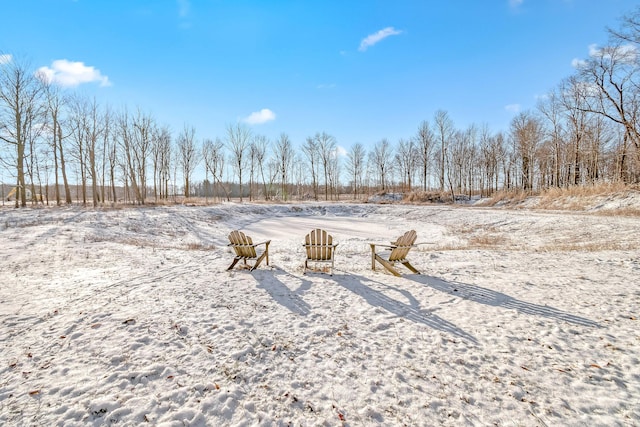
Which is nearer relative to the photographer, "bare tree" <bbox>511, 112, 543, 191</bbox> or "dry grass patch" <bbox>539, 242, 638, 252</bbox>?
"dry grass patch" <bbox>539, 242, 638, 252</bbox>

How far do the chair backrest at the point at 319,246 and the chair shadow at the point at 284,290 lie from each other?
828 millimetres

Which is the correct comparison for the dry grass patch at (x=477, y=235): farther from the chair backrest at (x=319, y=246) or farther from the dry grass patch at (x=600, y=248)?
the chair backrest at (x=319, y=246)

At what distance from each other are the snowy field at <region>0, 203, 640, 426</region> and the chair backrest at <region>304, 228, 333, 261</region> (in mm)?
583

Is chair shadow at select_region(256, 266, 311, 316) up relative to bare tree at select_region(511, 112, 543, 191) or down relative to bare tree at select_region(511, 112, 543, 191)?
down

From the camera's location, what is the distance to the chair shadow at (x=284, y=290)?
14.9 feet

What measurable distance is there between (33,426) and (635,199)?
22.3 metres

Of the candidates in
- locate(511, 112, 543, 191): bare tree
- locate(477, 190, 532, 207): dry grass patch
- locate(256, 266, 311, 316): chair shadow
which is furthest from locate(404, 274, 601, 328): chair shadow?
locate(511, 112, 543, 191): bare tree

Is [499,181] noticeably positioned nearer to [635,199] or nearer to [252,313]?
[635,199]

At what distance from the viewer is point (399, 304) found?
4.66m

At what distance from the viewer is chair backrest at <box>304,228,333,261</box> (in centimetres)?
672

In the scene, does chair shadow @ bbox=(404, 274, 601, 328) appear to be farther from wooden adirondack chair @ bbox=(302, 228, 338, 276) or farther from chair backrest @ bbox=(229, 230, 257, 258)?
chair backrest @ bbox=(229, 230, 257, 258)

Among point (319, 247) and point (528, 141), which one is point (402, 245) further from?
point (528, 141)

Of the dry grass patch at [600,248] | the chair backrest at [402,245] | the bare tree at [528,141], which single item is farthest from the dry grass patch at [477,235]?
the bare tree at [528,141]

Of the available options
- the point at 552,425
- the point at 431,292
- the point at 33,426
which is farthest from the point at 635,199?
the point at 33,426
